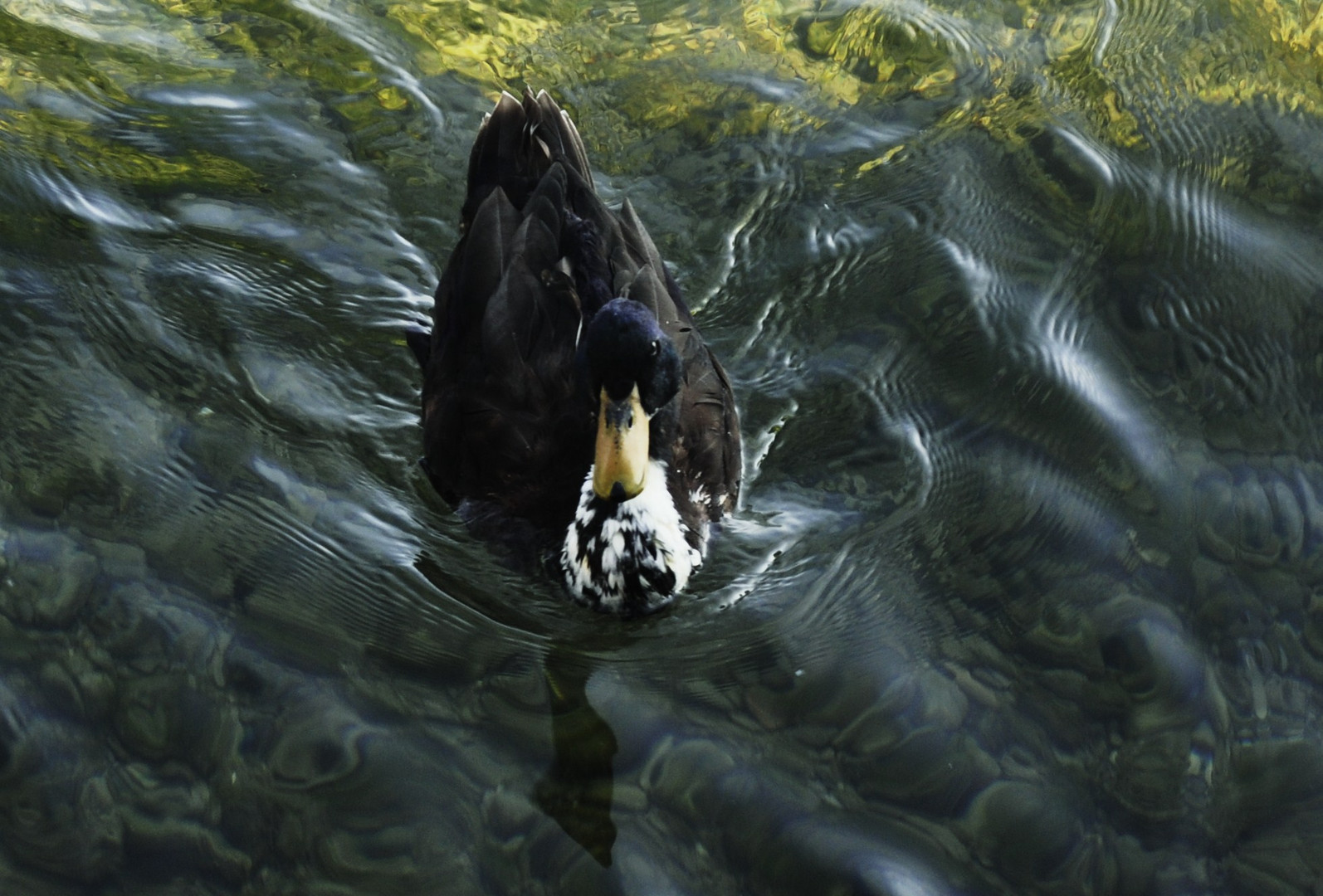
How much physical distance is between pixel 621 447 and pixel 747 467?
1.06 meters

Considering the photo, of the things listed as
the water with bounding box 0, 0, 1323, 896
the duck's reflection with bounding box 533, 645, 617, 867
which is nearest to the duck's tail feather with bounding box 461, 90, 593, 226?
the water with bounding box 0, 0, 1323, 896

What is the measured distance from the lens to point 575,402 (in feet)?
16.7

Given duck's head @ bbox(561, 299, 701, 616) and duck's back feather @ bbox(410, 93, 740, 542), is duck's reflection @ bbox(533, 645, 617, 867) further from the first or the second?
duck's back feather @ bbox(410, 93, 740, 542)

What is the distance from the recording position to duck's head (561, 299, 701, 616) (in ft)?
14.7

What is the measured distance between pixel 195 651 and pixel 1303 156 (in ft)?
17.2

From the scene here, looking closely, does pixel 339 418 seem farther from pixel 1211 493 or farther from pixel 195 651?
pixel 1211 493

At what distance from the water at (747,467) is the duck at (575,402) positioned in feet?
0.58

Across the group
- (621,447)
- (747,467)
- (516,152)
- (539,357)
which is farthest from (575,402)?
(516,152)

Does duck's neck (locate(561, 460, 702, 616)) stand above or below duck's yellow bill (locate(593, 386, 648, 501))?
below

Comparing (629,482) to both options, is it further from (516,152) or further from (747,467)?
(516,152)

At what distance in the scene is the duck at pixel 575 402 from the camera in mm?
4660

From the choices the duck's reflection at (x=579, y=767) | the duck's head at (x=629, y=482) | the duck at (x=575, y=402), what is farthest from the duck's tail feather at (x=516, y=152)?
the duck's reflection at (x=579, y=767)

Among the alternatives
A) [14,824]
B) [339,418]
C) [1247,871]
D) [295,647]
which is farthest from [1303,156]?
[14,824]

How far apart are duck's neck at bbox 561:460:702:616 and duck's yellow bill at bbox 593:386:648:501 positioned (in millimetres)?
172
